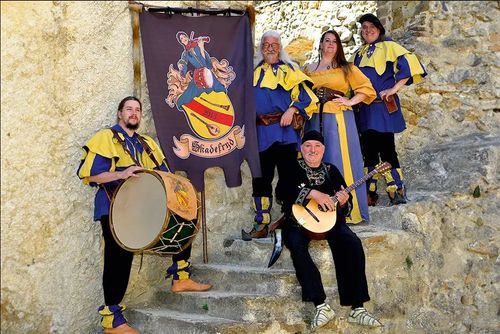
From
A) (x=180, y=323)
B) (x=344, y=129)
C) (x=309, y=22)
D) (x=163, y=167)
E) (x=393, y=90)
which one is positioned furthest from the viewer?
(x=309, y=22)

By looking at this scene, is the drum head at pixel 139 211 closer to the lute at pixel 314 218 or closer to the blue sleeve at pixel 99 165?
the blue sleeve at pixel 99 165

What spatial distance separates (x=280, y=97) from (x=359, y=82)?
2.36 feet

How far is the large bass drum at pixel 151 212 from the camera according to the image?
417 cm

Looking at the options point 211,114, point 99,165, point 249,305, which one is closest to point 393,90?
point 211,114

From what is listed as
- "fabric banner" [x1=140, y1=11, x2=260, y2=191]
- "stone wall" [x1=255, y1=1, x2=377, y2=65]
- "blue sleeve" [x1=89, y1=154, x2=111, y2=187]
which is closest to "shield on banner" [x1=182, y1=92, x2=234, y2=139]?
"fabric banner" [x1=140, y1=11, x2=260, y2=191]

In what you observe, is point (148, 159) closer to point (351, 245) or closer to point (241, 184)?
point (241, 184)

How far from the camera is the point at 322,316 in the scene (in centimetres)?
430

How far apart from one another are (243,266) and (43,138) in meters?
1.75

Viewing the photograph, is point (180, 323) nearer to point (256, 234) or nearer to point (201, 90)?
point (256, 234)

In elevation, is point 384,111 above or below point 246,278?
above

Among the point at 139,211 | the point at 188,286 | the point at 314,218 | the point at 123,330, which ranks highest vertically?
the point at 139,211

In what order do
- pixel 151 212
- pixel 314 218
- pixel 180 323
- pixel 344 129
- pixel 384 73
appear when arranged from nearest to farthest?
pixel 151 212 → pixel 180 323 → pixel 314 218 → pixel 344 129 → pixel 384 73

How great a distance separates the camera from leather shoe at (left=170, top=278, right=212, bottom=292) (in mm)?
4797

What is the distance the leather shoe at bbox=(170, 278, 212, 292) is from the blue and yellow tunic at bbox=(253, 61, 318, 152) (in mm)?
1182
